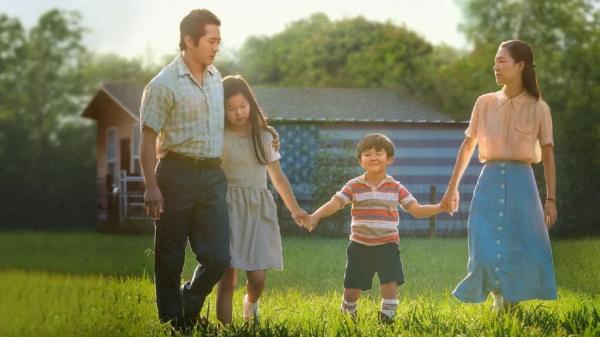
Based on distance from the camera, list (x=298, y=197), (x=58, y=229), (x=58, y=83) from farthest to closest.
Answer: (x=298, y=197) → (x=58, y=229) → (x=58, y=83)

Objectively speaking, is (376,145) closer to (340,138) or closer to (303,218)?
(303,218)

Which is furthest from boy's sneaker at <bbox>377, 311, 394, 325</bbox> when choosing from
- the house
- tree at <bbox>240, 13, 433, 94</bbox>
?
tree at <bbox>240, 13, 433, 94</bbox>

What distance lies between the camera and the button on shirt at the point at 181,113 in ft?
15.4

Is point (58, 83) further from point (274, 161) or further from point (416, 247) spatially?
point (416, 247)

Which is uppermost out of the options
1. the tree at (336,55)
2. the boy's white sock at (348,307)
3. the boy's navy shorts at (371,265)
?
the tree at (336,55)

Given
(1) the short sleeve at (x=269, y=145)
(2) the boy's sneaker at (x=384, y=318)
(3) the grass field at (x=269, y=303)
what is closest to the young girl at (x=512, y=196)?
(3) the grass field at (x=269, y=303)

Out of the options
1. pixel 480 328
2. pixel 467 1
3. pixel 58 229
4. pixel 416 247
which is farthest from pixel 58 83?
pixel 467 1

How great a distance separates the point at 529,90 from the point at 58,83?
316 cm

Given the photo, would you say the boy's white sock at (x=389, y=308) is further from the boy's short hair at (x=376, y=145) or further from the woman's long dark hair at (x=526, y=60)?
the woman's long dark hair at (x=526, y=60)

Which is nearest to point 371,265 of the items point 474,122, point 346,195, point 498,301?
point 346,195

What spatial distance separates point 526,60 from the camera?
17.7ft

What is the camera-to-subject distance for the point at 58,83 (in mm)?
2920

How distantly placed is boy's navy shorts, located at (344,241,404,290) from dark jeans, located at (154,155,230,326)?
855 mm

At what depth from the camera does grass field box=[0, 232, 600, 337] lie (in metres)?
3.09
